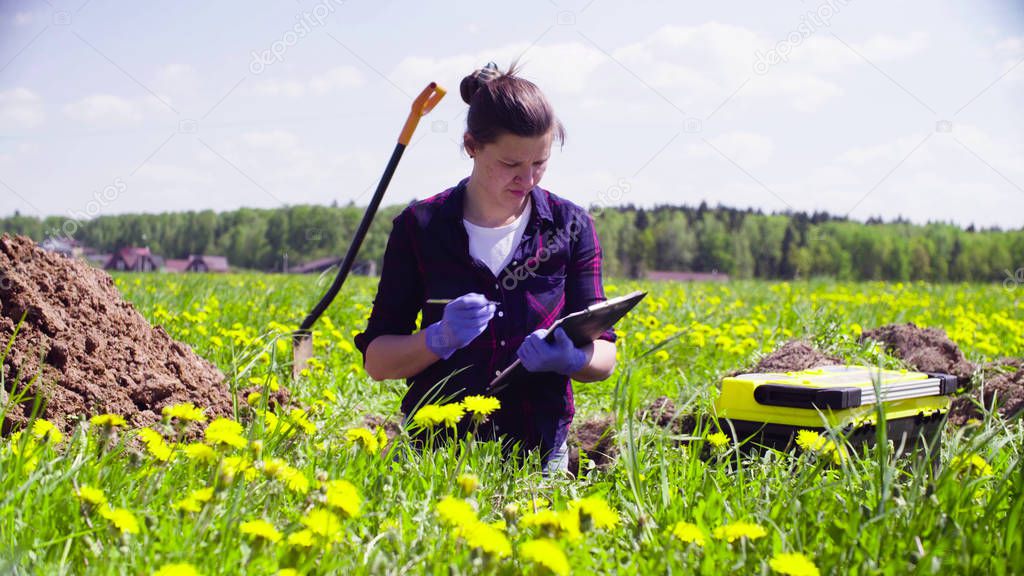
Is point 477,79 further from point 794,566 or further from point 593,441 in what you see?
point 794,566

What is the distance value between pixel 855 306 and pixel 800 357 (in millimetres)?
4583

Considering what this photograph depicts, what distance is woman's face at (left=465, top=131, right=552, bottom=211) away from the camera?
2.35 metres

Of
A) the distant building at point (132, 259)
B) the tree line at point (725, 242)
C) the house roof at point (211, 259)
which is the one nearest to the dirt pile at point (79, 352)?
the distant building at point (132, 259)

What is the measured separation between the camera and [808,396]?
90.4 inches

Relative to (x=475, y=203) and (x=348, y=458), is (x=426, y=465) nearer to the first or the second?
(x=348, y=458)

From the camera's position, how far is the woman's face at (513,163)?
92.5 inches

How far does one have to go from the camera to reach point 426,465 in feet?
6.03

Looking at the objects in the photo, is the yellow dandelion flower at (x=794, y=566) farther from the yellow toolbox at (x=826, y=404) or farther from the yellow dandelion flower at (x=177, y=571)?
the yellow toolbox at (x=826, y=404)

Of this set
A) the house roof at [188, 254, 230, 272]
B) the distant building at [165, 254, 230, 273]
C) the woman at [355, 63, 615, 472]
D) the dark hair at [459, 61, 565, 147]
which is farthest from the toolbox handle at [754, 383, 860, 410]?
the house roof at [188, 254, 230, 272]

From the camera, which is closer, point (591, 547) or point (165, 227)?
point (591, 547)

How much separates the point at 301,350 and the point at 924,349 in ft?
9.50

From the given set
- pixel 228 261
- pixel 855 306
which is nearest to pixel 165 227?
pixel 228 261

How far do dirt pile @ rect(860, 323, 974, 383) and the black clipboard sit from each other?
1.97 metres

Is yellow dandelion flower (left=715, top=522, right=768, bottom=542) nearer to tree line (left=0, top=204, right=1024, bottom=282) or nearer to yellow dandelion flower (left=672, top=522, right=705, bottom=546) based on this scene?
yellow dandelion flower (left=672, top=522, right=705, bottom=546)
